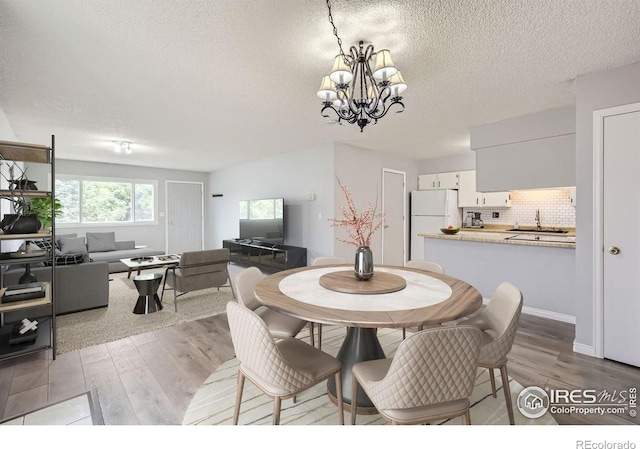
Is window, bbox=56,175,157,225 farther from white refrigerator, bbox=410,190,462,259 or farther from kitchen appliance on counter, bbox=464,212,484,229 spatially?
kitchen appliance on counter, bbox=464,212,484,229

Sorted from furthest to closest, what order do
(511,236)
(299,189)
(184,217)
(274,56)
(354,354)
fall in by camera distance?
(184,217), (299,189), (511,236), (274,56), (354,354)

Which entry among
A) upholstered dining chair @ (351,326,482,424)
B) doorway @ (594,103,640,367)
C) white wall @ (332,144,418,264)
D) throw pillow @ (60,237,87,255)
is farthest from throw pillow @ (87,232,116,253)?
doorway @ (594,103,640,367)

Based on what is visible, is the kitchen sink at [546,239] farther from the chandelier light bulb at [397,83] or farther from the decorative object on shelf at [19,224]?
the decorative object on shelf at [19,224]

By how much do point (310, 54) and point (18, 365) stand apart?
10.7 ft

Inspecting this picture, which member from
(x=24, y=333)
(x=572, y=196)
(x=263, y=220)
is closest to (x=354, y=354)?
(x=24, y=333)

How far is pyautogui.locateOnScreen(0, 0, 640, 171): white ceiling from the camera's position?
5.67 feet

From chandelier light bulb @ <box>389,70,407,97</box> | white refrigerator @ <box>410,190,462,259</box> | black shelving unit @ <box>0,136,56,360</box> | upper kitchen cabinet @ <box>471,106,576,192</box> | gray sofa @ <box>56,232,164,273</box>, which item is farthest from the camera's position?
white refrigerator @ <box>410,190,462,259</box>

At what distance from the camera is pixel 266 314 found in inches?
85.0

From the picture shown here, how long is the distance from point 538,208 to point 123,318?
641 cm

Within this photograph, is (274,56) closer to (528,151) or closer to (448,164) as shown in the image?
(528,151)

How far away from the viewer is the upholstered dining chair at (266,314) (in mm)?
1946

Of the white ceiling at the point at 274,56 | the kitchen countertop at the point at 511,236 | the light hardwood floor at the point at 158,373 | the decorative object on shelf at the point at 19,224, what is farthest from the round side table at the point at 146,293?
the kitchen countertop at the point at 511,236

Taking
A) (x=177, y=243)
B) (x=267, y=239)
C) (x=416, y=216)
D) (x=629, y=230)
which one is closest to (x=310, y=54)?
(x=629, y=230)

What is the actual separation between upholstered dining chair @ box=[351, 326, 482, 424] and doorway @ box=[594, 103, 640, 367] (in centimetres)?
212
